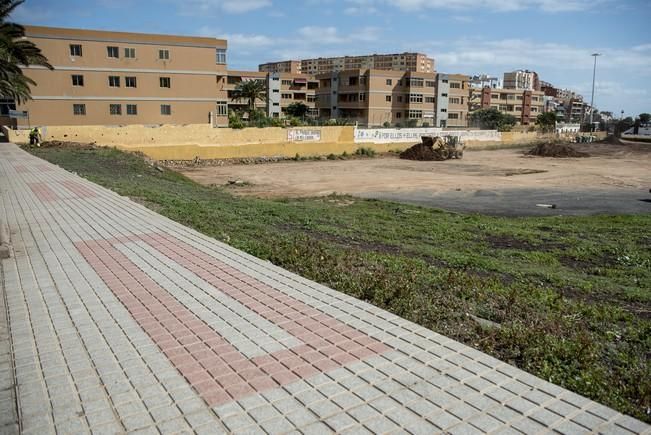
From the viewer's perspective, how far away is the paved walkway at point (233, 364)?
11.8 ft

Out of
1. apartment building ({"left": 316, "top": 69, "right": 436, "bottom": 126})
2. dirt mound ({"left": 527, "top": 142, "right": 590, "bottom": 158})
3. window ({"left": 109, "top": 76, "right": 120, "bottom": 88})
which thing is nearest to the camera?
window ({"left": 109, "top": 76, "right": 120, "bottom": 88})

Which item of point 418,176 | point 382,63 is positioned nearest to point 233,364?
point 418,176

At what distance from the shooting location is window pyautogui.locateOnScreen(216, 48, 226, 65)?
53.1 m

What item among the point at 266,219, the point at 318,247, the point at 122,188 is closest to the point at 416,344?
the point at 318,247

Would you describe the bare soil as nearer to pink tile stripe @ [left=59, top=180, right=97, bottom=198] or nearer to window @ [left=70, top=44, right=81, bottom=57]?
pink tile stripe @ [left=59, top=180, right=97, bottom=198]

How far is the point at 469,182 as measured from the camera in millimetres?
29938

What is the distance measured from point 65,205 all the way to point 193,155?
1133 inches

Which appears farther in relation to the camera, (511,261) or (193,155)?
(193,155)

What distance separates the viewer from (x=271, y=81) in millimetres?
93000

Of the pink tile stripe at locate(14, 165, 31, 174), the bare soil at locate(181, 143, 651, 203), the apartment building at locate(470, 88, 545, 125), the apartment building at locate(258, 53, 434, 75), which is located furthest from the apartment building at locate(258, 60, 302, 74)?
the pink tile stripe at locate(14, 165, 31, 174)

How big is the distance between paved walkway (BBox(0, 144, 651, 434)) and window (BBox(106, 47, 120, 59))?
153ft

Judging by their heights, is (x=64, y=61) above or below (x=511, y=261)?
above

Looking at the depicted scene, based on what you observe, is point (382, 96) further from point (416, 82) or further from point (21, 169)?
point (21, 169)

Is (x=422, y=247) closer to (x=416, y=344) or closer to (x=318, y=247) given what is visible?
(x=318, y=247)
